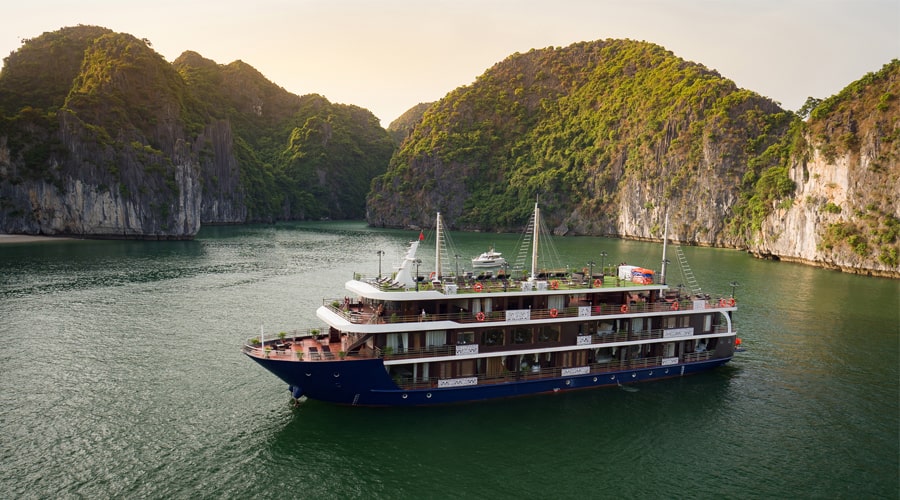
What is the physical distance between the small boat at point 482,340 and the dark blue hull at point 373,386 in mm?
49

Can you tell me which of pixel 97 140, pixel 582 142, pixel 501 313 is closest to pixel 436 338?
pixel 501 313

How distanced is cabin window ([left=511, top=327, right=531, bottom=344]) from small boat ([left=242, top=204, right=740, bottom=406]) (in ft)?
0.18

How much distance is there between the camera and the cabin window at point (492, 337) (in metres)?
25.1

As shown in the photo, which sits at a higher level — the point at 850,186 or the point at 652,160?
the point at 652,160

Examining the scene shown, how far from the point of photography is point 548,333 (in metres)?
26.3

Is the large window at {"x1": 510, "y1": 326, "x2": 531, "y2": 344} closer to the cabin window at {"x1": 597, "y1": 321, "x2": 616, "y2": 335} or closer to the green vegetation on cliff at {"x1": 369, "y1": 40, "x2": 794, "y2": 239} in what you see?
the cabin window at {"x1": 597, "y1": 321, "x2": 616, "y2": 335}

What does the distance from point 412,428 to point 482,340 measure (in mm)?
5308

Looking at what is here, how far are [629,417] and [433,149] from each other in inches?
6245

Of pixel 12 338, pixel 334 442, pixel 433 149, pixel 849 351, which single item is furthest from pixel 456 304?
pixel 433 149

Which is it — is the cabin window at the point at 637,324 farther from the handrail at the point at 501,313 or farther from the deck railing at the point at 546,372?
the deck railing at the point at 546,372

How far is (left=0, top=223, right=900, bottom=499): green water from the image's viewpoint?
63.8 ft

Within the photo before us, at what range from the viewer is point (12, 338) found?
36.4 metres

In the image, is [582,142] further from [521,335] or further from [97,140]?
[521,335]

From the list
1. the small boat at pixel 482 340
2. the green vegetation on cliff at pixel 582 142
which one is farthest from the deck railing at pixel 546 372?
the green vegetation on cliff at pixel 582 142
